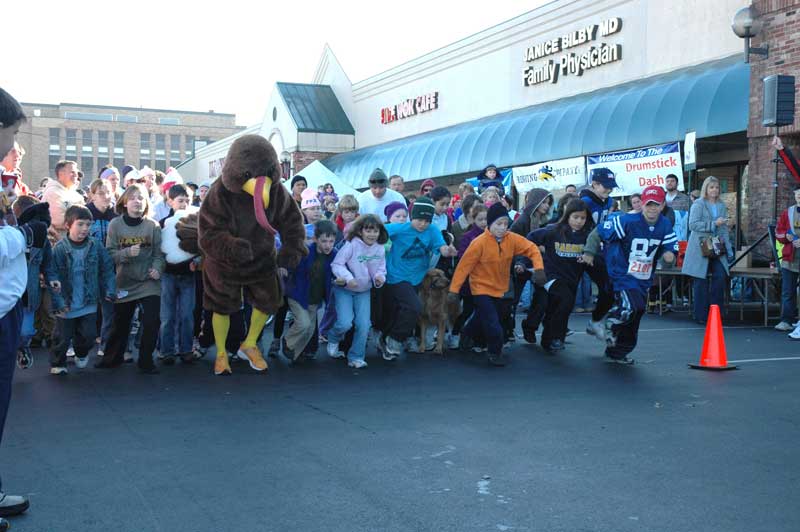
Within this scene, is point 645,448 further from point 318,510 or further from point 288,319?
point 288,319

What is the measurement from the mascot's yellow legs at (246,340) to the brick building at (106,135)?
299 feet

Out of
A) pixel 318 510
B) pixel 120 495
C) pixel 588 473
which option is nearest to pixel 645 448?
pixel 588 473

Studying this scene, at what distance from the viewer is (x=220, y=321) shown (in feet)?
28.7

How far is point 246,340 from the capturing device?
29.3 ft

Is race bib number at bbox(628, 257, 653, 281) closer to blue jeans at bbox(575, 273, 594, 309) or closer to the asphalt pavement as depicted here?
the asphalt pavement

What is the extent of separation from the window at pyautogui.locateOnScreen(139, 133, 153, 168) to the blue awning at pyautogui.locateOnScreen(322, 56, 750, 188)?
78.4 meters

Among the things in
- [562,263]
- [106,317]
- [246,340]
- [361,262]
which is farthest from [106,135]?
[246,340]

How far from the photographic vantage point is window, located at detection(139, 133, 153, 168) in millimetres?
104438

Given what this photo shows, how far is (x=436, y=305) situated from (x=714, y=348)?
289cm

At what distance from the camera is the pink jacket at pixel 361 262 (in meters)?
9.27

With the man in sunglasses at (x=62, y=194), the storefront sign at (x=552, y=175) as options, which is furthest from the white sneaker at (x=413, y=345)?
the storefront sign at (x=552, y=175)

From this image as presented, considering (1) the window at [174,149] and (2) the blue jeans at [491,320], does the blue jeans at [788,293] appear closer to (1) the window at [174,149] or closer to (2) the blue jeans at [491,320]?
(2) the blue jeans at [491,320]

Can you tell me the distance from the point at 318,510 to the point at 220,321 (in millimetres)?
4545

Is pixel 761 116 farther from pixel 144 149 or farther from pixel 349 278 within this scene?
pixel 144 149
